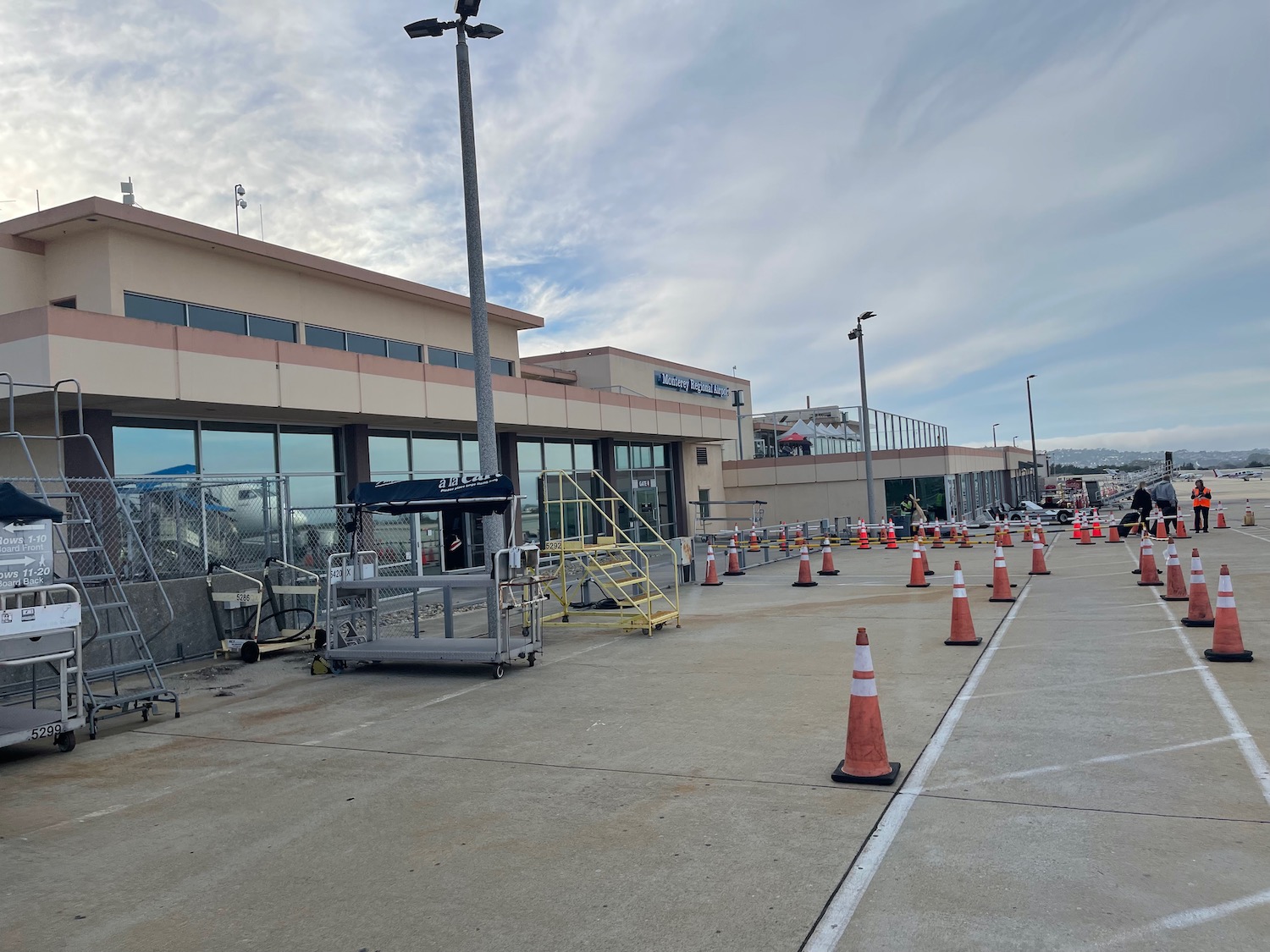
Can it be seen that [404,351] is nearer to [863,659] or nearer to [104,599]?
[104,599]

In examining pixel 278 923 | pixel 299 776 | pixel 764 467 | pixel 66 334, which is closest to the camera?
pixel 278 923

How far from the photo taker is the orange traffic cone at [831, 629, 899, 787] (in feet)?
18.8

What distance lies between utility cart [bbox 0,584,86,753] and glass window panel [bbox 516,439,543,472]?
17157 mm

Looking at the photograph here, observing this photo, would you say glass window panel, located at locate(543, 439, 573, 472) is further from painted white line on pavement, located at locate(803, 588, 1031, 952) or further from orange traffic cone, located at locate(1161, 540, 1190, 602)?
painted white line on pavement, located at locate(803, 588, 1031, 952)

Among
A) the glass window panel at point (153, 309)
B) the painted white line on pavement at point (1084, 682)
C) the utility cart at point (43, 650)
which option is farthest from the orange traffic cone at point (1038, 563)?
the glass window panel at point (153, 309)

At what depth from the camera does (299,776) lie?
651 centimetres

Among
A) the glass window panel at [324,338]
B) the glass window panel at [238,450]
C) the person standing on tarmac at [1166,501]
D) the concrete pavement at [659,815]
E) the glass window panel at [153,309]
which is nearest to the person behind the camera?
the concrete pavement at [659,815]

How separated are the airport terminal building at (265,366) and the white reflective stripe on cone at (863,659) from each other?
7767 mm

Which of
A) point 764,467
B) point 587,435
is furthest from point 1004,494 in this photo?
point 587,435

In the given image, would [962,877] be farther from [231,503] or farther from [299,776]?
[231,503]

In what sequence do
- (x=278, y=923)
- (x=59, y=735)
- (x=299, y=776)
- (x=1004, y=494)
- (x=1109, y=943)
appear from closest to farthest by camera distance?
(x=1109, y=943), (x=278, y=923), (x=299, y=776), (x=59, y=735), (x=1004, y=494)

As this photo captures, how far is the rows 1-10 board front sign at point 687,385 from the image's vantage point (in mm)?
35312

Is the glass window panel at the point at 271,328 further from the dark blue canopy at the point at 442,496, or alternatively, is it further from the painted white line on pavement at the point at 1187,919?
the painted white line on pavement at the point at 1187,919

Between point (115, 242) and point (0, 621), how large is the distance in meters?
11.2
